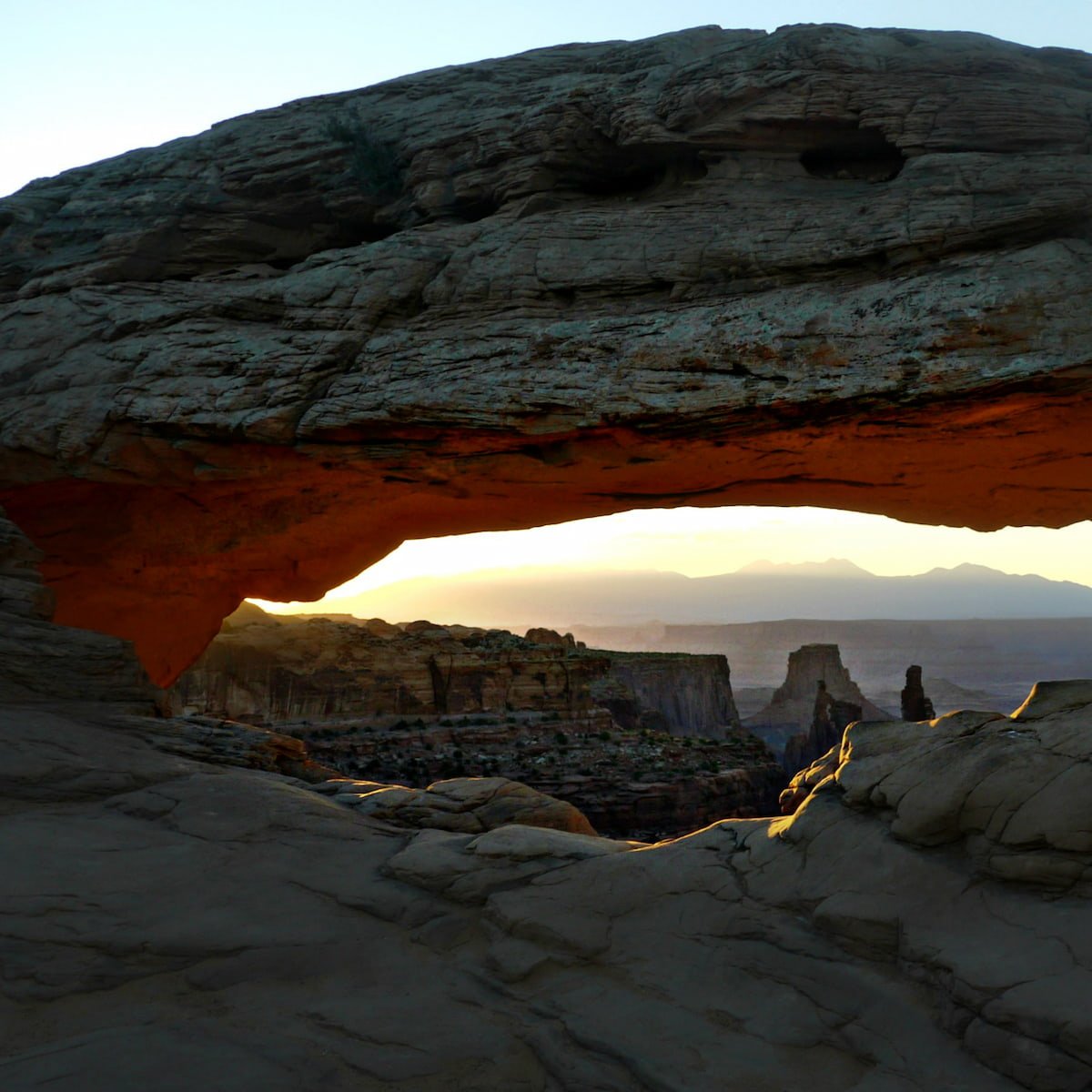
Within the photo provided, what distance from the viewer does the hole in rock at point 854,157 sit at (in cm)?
1430

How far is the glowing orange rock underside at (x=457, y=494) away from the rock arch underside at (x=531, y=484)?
0.11 meters

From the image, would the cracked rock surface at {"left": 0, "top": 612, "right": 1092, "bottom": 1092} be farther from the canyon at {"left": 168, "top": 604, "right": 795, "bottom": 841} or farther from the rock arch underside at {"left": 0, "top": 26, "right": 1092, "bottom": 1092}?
the canyon at {"left": 168, "top": 604, "right": 795, "bottom": 841}

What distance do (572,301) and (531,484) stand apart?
→ 10.8ft

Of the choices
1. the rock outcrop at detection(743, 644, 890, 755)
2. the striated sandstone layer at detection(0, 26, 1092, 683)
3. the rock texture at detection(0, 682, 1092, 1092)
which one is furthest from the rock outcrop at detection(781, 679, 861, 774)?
the rock texture at detection(0, 682, 1092, 1092)

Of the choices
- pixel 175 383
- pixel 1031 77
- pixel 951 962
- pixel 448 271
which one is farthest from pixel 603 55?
pixel 951 962

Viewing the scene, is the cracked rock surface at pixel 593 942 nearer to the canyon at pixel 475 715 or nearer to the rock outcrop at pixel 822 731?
the canyon at pixel 475 715

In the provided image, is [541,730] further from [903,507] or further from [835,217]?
[835,217]

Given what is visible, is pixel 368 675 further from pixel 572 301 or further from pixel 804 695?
pixel 804 695

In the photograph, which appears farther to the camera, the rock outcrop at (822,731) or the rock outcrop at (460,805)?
the rock outcrop at (822,731)

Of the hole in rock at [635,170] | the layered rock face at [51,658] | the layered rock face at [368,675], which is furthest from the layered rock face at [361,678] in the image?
the hole in rock at [635,170]

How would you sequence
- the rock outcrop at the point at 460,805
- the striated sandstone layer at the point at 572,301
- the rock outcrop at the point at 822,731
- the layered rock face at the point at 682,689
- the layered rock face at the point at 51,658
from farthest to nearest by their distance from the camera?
1. the layered rock face at the point at 682,689
2. the rock outcrop at the point at 822,731
3. the striated sandstone layer at the point at 572,301
4. the layered rock face at the point at 51,658
5. the rock outcrop at the point at 460,805

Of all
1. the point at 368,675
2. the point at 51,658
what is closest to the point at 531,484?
the point at 51,658

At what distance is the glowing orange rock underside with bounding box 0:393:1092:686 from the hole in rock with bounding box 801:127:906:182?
13.8 feet

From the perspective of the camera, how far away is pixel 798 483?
54.1ft
